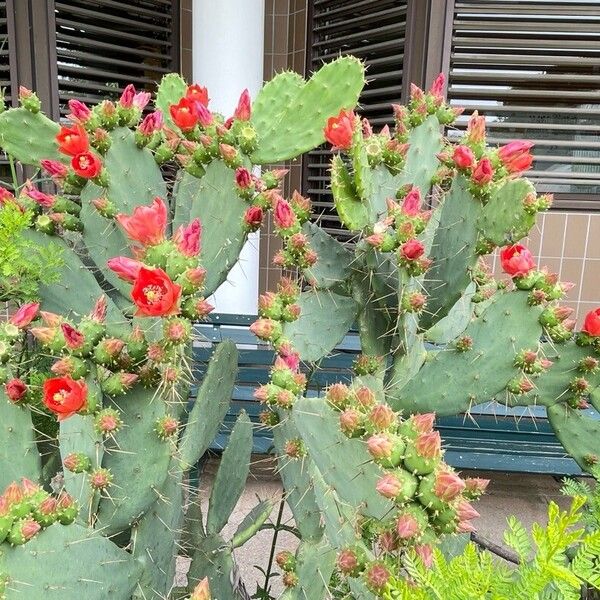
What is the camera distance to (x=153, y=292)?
1.75 ft

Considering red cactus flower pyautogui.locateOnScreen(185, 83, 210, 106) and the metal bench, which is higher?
red cactus flower pyautogui.locateOnScreen(185, 83, 210, 106)

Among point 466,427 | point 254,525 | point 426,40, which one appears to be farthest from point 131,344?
point 426,40

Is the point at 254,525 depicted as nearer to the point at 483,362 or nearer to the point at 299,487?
the point at 299,487

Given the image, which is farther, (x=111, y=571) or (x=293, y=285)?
(x=293, y=285)

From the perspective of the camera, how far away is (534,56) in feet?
7.49

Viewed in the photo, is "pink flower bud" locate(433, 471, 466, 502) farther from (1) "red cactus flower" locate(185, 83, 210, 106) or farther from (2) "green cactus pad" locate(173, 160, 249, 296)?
(1) "red cactus flower" locate(185, 83, 210, 106)

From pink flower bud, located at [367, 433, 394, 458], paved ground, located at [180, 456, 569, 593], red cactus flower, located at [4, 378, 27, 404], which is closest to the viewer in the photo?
pink flower bud, located at [367, 433, 394, 458]

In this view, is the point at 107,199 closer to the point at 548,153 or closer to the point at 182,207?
the point at 182,207

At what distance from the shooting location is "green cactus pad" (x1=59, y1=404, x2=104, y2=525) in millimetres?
625

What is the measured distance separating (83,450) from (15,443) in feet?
0.38

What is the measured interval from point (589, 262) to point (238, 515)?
72.6 inches

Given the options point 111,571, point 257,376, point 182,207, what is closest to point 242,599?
point 111,571

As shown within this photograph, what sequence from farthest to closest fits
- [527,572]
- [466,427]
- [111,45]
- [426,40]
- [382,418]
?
[111,45] → [426,40] → [466,427] → [382,418] → [527,572]

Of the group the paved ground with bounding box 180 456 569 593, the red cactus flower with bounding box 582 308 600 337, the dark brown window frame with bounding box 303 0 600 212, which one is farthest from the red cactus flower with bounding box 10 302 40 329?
the dark brown window frame with bounding box 303 0 600 212
